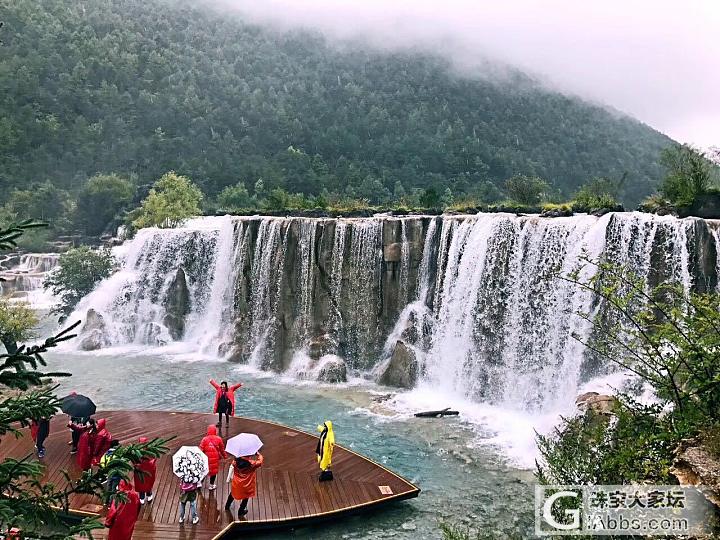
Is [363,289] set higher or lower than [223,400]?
higher

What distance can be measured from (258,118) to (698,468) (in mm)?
80846

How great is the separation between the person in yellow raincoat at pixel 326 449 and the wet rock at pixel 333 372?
871cm

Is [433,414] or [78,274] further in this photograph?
[78,274]

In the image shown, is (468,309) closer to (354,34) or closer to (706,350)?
(706,350)

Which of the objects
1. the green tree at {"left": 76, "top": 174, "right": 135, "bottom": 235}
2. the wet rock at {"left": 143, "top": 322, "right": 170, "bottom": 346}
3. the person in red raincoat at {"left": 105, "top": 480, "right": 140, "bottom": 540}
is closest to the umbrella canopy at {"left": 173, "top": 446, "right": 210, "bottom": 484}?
the person in red raincoat at {"left": 105, "top": 480, "right": 140, "bottom": 540}

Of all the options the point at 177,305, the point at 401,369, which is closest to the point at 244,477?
the point at 401,369

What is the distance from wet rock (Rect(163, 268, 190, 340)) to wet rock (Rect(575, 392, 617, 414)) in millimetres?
18361

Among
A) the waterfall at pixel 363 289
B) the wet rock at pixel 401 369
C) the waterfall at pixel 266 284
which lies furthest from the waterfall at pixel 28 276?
the wet rock at pixel 401 369

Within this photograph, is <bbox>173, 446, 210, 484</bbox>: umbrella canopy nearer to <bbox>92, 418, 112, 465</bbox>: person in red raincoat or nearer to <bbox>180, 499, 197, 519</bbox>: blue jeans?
<bbox>180, 499, 197, 519</bbox>: blue jeans

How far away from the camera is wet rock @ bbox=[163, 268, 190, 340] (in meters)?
25.2

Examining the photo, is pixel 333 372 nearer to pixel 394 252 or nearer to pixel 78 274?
pixel 394 252

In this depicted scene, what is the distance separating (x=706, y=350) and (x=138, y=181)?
6337 cm

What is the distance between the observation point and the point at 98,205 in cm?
4775

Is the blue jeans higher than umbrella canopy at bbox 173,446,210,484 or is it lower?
lower
